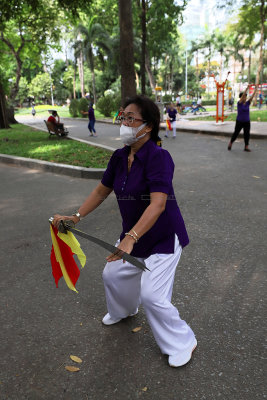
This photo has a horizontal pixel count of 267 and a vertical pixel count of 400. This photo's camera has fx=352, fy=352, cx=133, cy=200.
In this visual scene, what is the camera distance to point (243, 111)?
984cm

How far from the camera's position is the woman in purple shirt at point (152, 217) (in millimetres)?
2139

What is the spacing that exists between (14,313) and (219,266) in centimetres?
201

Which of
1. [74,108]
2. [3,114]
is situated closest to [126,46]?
[3,114]

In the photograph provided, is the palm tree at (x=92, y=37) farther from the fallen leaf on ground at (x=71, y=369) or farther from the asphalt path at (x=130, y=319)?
the fallen leaf on ground at (x=71, y=369)

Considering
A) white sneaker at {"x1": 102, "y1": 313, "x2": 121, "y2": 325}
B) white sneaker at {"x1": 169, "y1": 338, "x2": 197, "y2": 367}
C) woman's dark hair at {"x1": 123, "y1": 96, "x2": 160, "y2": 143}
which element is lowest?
white sneaker at {"x1": 102, "y1": 313, "x2": 121, "y2": 325}

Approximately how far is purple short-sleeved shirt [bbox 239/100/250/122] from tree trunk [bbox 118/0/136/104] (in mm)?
3203

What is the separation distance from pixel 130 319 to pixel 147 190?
4.00 feet

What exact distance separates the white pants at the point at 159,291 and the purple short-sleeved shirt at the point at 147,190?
0.26ft

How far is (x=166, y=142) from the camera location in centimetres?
1323

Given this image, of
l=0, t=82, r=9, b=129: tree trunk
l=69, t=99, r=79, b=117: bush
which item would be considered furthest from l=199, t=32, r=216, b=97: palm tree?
l=0, t=82, r=9, b=129: tree trunk

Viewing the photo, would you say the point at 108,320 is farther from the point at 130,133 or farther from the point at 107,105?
the point at 107,105

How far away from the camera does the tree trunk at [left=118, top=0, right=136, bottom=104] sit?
1055cm

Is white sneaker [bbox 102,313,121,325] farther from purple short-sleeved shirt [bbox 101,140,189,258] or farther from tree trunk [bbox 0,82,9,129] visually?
tree trunk [bbox 0,82,9,129]

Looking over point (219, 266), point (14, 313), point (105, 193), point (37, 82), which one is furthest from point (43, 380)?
point (37, 82)
